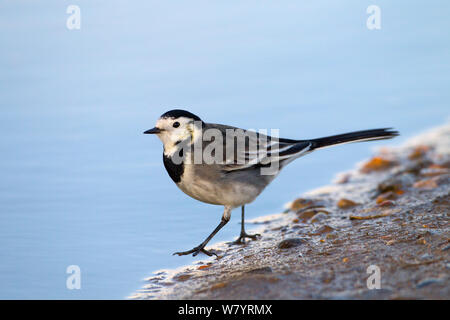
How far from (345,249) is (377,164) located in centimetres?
400

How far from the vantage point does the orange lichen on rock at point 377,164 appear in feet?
30.4

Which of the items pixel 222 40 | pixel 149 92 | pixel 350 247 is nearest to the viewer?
pixel 350 247

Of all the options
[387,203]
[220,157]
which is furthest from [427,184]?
[220,157]

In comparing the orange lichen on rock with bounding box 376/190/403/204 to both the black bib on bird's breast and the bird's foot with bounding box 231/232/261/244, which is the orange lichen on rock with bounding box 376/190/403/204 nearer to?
the bird's foot with bounding box 231/232/261/244

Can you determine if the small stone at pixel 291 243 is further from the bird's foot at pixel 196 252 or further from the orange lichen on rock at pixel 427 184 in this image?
the orange lichen on rock at pixel 427 184

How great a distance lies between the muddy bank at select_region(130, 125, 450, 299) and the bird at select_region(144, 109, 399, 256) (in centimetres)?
62


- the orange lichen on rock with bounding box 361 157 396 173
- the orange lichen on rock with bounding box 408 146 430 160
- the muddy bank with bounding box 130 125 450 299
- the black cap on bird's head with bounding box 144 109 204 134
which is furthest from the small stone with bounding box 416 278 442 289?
the orange lichen on rock with bounding box 408 146 430 160

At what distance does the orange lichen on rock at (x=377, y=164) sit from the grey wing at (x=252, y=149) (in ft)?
8.75

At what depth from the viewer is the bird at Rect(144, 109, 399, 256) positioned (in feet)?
20.5

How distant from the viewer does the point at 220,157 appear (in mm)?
6355
